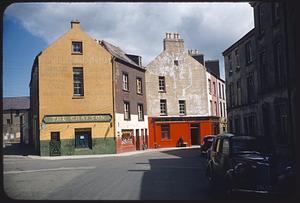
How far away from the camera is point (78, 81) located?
32531 mm

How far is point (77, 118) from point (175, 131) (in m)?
15.4

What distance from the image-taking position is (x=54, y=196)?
10828mm

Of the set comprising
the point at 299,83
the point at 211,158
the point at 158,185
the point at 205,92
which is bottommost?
the point at 158,185

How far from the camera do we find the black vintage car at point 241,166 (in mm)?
8680

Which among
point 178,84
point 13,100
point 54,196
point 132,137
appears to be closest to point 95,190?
point 54,196

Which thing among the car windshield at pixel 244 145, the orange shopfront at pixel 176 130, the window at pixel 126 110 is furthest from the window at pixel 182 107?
the car windshield at pixel 244 145

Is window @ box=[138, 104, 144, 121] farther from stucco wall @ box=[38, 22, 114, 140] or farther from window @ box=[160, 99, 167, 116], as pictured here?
stucco wall @ box=[38, 22, 114, 140]

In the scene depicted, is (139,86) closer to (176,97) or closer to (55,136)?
(176,97)

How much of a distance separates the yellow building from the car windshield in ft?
76.5

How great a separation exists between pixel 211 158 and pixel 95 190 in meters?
4.31

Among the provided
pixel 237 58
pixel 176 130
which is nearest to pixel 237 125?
pixel 237 58

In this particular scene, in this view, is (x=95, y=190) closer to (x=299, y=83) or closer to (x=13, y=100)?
(x=299, y=83)

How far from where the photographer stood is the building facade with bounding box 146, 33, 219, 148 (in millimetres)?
42688

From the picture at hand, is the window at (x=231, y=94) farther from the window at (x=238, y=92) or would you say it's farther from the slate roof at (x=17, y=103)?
the slate roof at (x=17, y=103)
